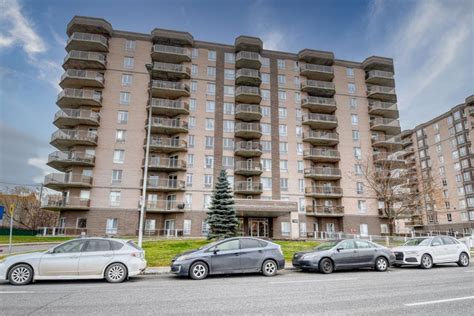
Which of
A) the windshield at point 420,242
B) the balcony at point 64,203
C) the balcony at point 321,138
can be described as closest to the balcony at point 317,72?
the balcony at point 321,138

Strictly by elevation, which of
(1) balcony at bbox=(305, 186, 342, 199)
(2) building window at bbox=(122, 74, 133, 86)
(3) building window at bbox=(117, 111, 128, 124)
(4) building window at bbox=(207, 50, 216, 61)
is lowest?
(1) balcony at bbox=(305, 186, 342, 199)

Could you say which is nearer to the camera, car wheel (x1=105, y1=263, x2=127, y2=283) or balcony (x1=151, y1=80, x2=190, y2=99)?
car wheel (x1=105, y1=263, x2=127, y2=283)

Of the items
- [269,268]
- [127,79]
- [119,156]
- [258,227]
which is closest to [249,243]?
[269,268]

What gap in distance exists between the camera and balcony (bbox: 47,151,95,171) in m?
32.5

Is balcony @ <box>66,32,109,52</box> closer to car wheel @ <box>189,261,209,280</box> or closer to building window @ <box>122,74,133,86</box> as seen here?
building window @ <box>122,74,133,86</box>

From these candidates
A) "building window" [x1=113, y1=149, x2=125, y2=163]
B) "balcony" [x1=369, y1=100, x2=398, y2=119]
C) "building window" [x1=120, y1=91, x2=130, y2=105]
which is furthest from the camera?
"balcony" [x1=369, y1=100, x2=398, y2=119]

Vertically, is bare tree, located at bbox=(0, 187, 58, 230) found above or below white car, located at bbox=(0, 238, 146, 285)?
above

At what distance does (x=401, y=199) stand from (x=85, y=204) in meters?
34.2

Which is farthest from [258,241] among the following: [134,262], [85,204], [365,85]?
[365,85]

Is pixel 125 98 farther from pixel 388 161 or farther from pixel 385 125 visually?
pixel 385 125

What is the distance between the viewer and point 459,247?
14.2 m

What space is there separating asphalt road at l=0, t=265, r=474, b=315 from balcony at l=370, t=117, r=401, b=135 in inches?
1366

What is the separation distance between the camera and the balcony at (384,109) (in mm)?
41875

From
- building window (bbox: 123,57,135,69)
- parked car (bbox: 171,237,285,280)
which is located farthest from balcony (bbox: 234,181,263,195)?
parked car (bbox: 171,237,285,280)
